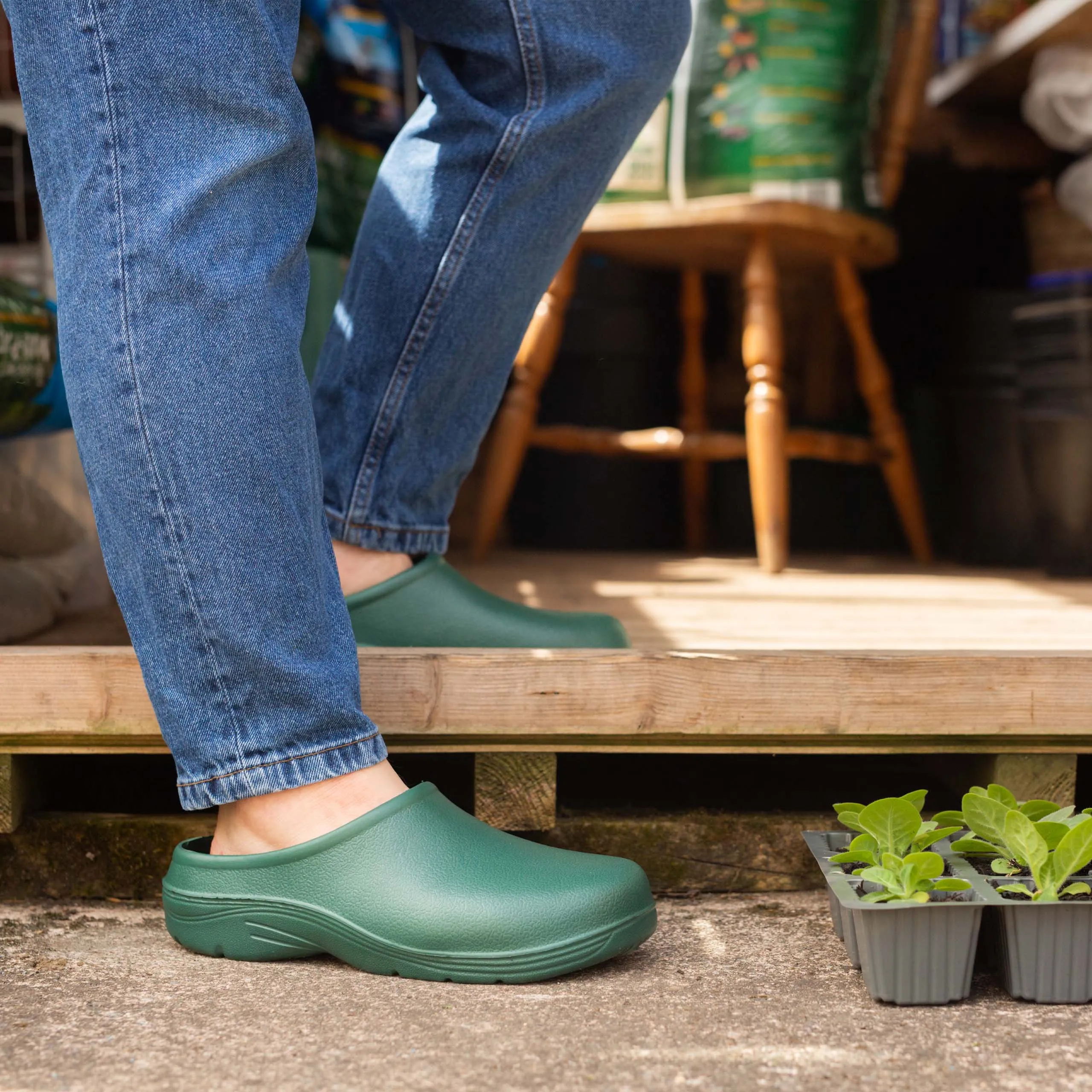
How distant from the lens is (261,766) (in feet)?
2.30

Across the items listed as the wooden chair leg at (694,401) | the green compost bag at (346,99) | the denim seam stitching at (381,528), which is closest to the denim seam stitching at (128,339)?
the denim seam stitching at (381,528)

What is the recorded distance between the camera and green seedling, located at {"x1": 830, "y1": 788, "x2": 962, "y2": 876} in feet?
2.42

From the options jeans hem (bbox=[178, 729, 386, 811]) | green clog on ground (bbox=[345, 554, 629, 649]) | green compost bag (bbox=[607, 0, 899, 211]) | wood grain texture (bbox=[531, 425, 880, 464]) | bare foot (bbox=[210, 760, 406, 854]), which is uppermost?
green compost bag (bbox=[607, 0, 899, 211])

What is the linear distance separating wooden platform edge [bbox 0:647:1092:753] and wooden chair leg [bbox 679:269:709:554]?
1282 millimetres

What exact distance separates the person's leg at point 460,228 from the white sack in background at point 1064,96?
116 centimetres

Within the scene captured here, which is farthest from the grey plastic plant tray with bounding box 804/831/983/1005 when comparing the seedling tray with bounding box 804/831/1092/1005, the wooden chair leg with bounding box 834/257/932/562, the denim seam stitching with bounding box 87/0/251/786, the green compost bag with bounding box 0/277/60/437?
the wooden chair leg with bounding box 834/257/932/562

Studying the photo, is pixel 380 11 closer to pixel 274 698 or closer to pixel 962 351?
pixel 962 351

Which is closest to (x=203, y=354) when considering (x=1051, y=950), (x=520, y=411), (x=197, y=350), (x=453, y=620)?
(x=197, y=350)

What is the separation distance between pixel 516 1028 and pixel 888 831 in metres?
0.26

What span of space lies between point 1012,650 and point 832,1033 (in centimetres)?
39

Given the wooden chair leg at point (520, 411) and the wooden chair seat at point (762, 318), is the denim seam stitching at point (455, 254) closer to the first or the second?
the wooden chair seat at point (762, 318)

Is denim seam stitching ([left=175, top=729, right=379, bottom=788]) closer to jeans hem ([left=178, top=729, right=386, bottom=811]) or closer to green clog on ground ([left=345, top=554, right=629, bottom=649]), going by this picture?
jeans hem ([left=178, top=729, right=386, bottom=811])

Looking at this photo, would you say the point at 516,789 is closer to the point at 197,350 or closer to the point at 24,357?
the point at 197,350

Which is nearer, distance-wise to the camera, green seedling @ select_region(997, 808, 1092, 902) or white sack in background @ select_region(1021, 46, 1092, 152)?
green seedling @ select_region(997, 808, 1092, 902)
